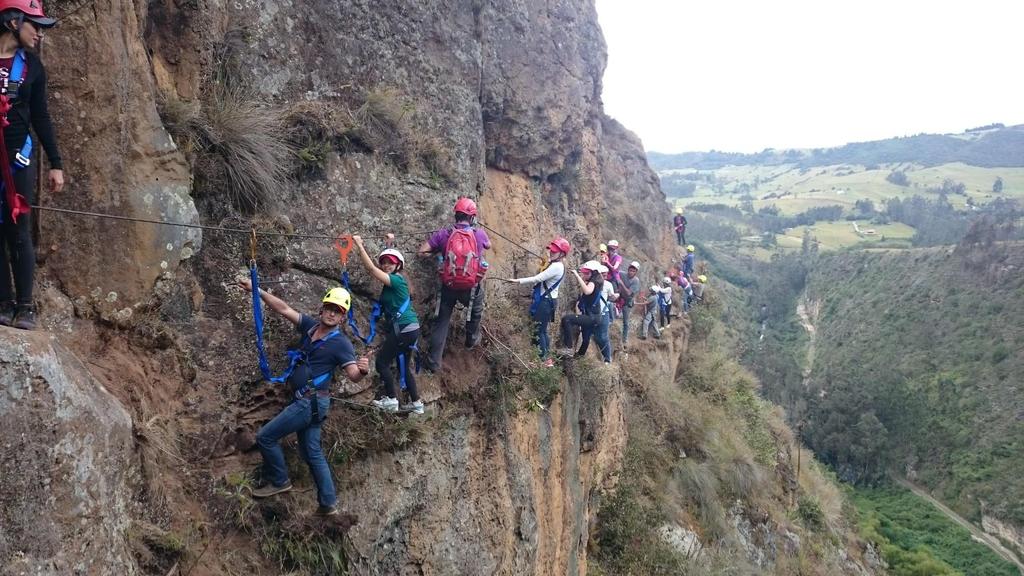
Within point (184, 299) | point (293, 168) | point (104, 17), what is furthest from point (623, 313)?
point (104, 17)

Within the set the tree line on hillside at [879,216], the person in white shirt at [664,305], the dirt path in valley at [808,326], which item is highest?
the person in white shirt at [664,305]

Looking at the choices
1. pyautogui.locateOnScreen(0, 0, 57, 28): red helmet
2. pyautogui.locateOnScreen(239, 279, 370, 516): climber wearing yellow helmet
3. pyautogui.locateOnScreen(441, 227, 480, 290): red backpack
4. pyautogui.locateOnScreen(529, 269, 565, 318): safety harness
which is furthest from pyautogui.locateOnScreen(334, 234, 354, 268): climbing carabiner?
pyautogui.locateOnScreen(529, 269, 565, 318): safety harness

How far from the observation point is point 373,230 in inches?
296

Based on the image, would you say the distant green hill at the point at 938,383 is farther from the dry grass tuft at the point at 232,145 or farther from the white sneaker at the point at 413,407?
the dry grass tuft at the point at 232,145

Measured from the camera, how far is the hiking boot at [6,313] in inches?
167

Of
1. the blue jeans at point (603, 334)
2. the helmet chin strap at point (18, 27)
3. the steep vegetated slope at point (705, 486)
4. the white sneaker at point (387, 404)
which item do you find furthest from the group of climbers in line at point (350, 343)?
the steep vegetated slope at point (705, 486)

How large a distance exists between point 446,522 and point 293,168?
450cm

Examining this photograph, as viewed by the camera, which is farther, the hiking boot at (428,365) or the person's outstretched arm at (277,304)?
the hiking boot at (428,365)

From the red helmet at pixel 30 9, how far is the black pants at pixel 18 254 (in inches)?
40.1

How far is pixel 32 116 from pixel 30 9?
710 millimetres

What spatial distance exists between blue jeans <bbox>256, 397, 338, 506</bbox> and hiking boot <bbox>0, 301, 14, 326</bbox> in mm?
2096

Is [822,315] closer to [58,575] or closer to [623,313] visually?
[623,313]

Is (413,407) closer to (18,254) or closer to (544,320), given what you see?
(544,320)

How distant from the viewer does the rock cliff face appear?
15.5 feet
